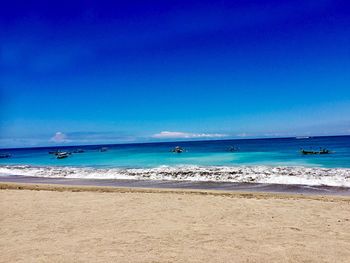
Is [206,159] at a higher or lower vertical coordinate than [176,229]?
higher

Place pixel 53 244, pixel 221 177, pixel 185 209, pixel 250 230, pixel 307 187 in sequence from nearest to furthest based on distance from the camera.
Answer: pixel 53 244 → pixel 250 230 → pixel 185 209 → pixel 307 187 → pixel 221 177

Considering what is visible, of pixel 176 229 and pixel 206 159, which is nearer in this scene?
pixel 176 229

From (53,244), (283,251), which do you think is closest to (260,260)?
(283,251)

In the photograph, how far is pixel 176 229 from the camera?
8.59 m

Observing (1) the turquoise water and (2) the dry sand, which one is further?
(1) the turquoise water

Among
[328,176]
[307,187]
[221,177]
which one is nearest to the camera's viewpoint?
[307,187]

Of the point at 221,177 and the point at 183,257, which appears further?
the point at 221,177

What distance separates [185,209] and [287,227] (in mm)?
3577

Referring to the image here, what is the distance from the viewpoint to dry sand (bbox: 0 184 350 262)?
6730mm

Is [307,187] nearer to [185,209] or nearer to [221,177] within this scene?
[221,177]

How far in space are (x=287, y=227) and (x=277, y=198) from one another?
465 centimetres

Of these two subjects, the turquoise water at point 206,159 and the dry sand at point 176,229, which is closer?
the dry sand at point 176,229

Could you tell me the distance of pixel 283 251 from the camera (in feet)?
22.4

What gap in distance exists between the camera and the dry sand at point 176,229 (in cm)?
673
